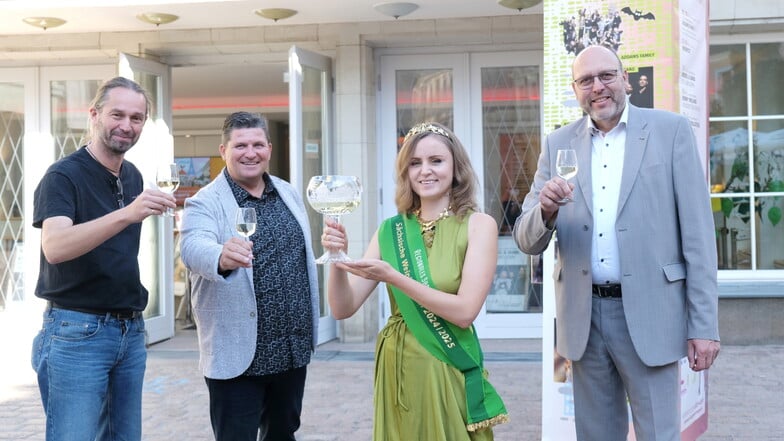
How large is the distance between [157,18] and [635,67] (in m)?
5.35

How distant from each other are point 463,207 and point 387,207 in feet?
19.8

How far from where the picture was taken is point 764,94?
27.9 feet

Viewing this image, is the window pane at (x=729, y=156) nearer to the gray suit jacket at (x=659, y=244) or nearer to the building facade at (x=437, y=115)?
the building facade at (x=437, y=115)

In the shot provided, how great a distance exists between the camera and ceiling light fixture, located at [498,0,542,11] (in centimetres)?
778

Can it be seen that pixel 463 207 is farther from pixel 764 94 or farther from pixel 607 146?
pixel 764 94

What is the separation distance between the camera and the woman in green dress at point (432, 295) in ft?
9.29

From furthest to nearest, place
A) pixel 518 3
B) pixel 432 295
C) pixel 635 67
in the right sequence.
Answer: pixel 518 3
pixel 635 67
pixel 432 295

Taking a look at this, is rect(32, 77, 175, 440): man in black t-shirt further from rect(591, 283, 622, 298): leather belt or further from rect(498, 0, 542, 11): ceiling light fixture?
rect(498, 0, 542, 11): ceiling light fixture

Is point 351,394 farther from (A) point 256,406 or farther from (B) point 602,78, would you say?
(B) point 602,78

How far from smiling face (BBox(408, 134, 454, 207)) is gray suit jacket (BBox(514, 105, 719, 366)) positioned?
40 cm

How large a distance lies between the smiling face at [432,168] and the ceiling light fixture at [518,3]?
5150 millimetres

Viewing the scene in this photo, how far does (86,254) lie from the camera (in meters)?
3.14

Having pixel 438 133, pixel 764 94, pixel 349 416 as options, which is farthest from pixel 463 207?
pixel 764 94

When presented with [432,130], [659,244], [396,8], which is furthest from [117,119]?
[396,8]
